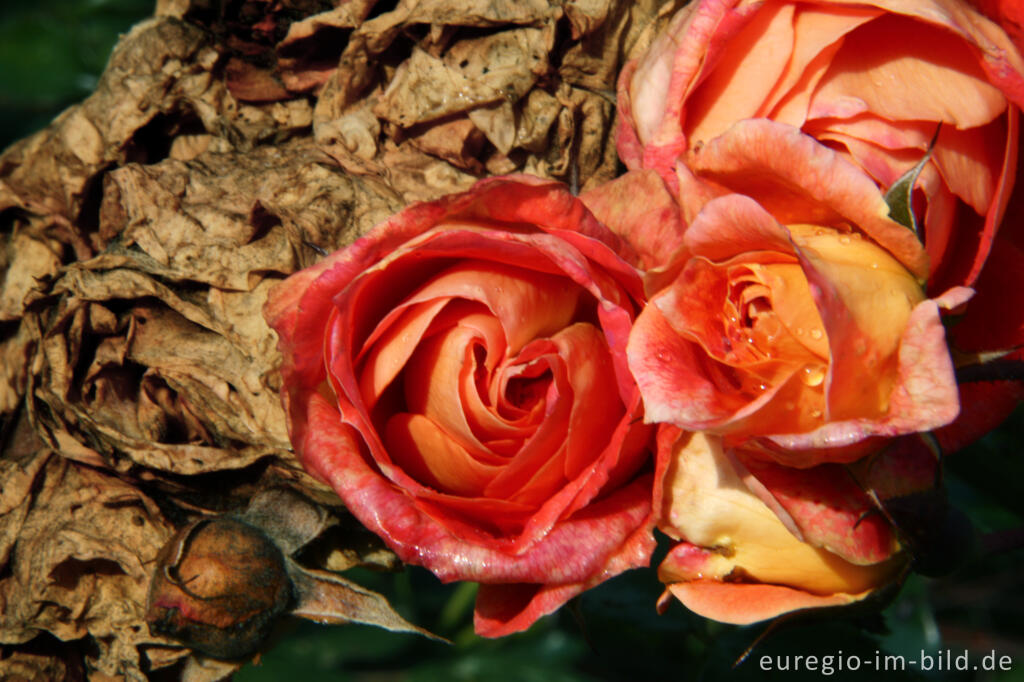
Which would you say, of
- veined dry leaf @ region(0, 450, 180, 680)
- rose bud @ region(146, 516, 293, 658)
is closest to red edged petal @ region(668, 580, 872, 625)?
rose bud @ region(146, 516, 293, 658)

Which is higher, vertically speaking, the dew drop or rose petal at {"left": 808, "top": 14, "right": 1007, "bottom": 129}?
rose petal at {"left": 808, "top": 14, "right": 1007, "bottom": 129}

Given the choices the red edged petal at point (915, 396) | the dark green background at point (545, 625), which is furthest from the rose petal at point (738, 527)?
the dark green background at point (545, 625)

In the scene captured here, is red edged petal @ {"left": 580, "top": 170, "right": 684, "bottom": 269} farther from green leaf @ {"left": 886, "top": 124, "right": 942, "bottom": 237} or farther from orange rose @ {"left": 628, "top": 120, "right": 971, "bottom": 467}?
green leaf @ {"left": 886, "top": 124, "right": 942, "bottom": 237}

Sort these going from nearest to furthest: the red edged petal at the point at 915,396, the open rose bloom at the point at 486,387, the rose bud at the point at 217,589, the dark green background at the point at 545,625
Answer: the red edged petal at the point at 915,396, the open rose bloom at the point at 486,387, the rose bud at the point at 217,589, the dark green background at the point at 545,625

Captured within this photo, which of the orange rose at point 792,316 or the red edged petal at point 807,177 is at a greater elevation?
the red edged petal at point 807,177

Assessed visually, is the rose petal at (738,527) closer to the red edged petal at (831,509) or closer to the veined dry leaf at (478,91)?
the red edged petal at (831,509)

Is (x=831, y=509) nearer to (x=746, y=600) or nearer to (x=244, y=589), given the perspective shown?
(x=746, y=600)

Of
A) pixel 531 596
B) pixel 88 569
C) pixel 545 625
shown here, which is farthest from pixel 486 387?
pixel 545 625
